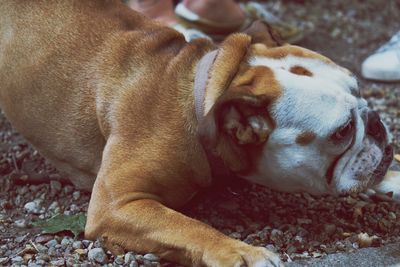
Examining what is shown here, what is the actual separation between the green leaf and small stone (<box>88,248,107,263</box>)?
185mm

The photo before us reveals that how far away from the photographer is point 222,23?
452cm

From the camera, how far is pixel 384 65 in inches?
175

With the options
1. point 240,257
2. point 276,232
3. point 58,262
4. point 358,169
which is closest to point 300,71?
point 358,169

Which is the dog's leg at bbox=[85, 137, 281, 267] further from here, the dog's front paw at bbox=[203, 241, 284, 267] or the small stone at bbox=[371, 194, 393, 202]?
→ the small stone at bbox=[371, 194, 393, 202]

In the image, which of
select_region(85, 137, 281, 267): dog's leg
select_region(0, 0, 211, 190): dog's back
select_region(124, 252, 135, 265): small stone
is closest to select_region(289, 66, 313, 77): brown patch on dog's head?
select_region(0, 0, 211, 190): dog's back

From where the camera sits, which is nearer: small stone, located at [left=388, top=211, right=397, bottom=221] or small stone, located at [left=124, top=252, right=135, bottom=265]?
small stone, located at [left=124, top=252, right=135, bottom=265]

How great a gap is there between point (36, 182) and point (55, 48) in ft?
1.92

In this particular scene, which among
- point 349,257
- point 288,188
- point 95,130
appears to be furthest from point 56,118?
point 349,257

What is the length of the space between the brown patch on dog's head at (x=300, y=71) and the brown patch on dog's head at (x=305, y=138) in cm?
21

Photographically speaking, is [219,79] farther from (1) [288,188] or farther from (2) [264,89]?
(1) [288,188]

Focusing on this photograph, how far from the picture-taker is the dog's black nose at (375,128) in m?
2.73

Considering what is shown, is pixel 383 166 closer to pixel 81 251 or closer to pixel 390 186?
pixel 390 186

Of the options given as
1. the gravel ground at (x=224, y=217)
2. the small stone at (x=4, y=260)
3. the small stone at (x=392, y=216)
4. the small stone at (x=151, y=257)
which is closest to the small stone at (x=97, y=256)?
the gravel ground at (x=224, y=217)

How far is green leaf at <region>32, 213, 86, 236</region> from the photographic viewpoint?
280cm
